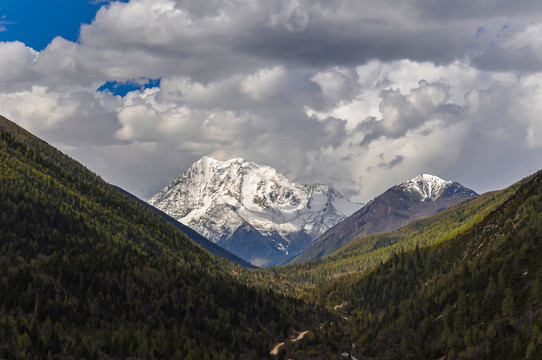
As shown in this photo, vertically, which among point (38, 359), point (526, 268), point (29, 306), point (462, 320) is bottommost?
point (38, 359)

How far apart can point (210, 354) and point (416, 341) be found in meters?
79.7

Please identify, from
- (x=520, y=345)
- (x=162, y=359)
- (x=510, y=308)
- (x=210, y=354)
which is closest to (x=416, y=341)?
(x=510, y=308)

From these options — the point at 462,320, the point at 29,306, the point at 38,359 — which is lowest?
the point at 38,359

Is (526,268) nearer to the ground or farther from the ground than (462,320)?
farther from the ground

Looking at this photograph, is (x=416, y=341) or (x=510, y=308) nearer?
(x=510, y=308)

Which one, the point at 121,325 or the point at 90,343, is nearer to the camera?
the point at 90,343

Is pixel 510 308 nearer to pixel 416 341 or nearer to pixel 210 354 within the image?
pixel 416 341

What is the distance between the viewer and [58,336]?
174 metres

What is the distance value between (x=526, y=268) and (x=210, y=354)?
412 feet

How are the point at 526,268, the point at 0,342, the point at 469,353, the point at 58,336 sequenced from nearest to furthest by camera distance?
the point at 469,353 < the point at 0,342 < the point at 58,336 < the point at 526,268

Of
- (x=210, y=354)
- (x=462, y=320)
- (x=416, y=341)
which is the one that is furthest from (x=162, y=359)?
(x=462, y=320)

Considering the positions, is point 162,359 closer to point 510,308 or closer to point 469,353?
point 469,353

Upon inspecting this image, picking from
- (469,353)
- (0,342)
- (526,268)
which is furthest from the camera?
(526,268)

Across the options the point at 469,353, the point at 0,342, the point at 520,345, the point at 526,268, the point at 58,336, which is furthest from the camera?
the point at 526,268
